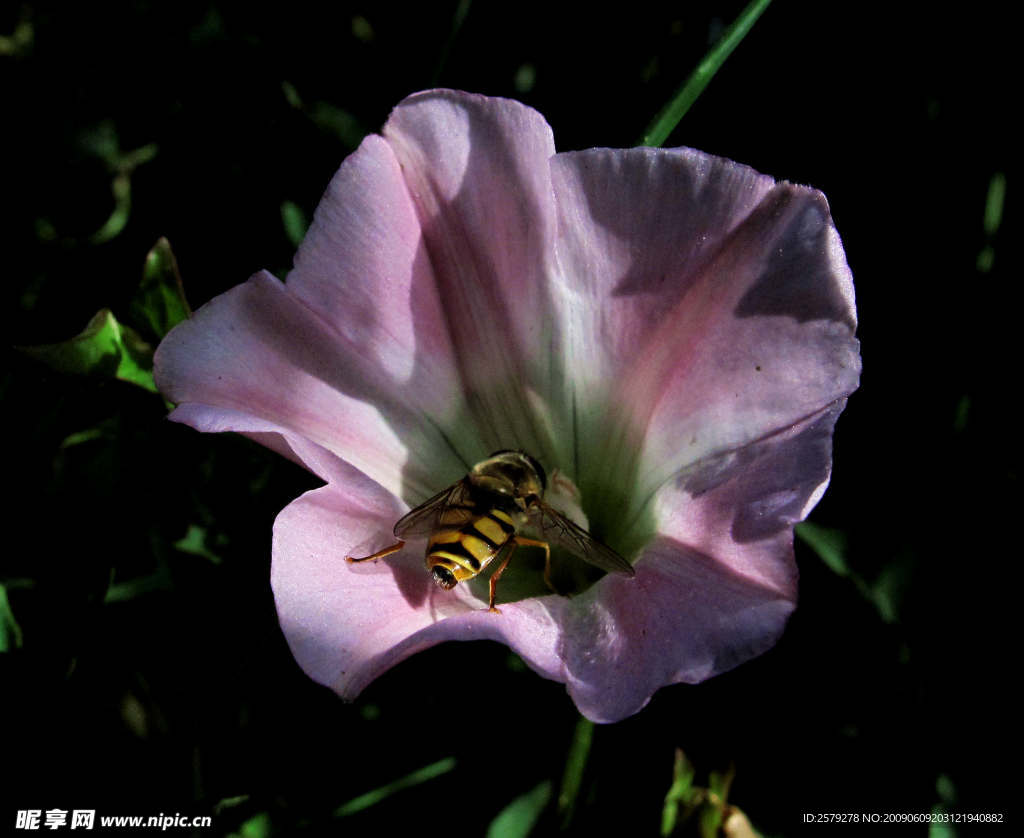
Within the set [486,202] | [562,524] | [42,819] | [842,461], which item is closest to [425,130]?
[486,202]

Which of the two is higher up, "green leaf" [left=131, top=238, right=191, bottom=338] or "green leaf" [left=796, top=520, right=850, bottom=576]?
"green leaf" [left=131, top=238, right=191, bottom=338]

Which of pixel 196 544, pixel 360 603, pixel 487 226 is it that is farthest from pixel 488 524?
pixel 196 544

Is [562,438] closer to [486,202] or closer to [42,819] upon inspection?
[486,202]

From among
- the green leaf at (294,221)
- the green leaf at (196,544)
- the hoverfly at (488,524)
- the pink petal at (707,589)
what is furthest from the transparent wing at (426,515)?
the green leaf at (294,221)

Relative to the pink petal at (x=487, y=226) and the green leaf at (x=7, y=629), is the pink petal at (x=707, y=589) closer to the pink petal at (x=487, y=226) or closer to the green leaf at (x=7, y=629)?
the pink petal at (x=487, y=226)

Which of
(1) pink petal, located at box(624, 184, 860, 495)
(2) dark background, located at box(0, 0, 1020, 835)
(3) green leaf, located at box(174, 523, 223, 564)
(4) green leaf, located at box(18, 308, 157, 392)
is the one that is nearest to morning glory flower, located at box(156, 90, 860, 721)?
(1) pink petal, located at box(624, 184, 860, 495)

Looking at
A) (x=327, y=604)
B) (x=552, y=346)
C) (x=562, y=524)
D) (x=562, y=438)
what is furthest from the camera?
(x=562, y=438)

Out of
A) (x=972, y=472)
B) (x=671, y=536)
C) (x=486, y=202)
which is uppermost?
(x=486, y=202)

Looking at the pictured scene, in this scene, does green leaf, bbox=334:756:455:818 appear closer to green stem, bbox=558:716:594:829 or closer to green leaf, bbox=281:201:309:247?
green stem, bbox=558:716:594:829
